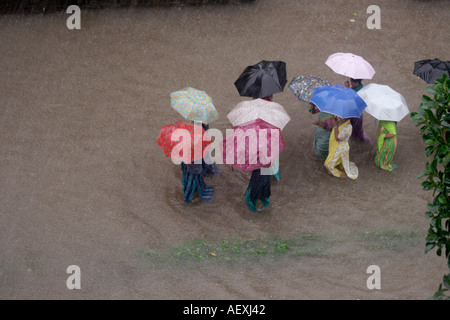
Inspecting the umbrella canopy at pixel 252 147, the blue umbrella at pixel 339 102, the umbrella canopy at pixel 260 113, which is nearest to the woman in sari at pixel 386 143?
the blue umbrella at pixel 339 102

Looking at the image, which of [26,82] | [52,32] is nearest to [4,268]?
[26,82]

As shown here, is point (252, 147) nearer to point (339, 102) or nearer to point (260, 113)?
point (260, 113)

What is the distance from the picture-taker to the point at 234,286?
8258mm

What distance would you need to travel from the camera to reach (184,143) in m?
8.88

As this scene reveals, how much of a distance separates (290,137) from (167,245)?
10.2ft

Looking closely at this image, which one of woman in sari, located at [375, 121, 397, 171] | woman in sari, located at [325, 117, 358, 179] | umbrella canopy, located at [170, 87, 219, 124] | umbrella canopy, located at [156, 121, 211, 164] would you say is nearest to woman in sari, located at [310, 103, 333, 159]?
woman in sari, located at [325, 117, 358, 179]

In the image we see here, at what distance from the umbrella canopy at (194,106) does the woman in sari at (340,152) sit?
73.8 inches

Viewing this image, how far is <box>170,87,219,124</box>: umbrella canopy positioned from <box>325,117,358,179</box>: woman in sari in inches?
73.8

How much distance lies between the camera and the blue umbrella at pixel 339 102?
9352mm

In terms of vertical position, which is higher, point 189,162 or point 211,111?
point 211,111

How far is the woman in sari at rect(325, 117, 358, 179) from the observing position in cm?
977

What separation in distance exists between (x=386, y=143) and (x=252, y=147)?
242 centimetres

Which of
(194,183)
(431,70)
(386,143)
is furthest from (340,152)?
(194,183)

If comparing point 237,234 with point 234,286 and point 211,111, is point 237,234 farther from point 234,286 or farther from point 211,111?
point 211,111
